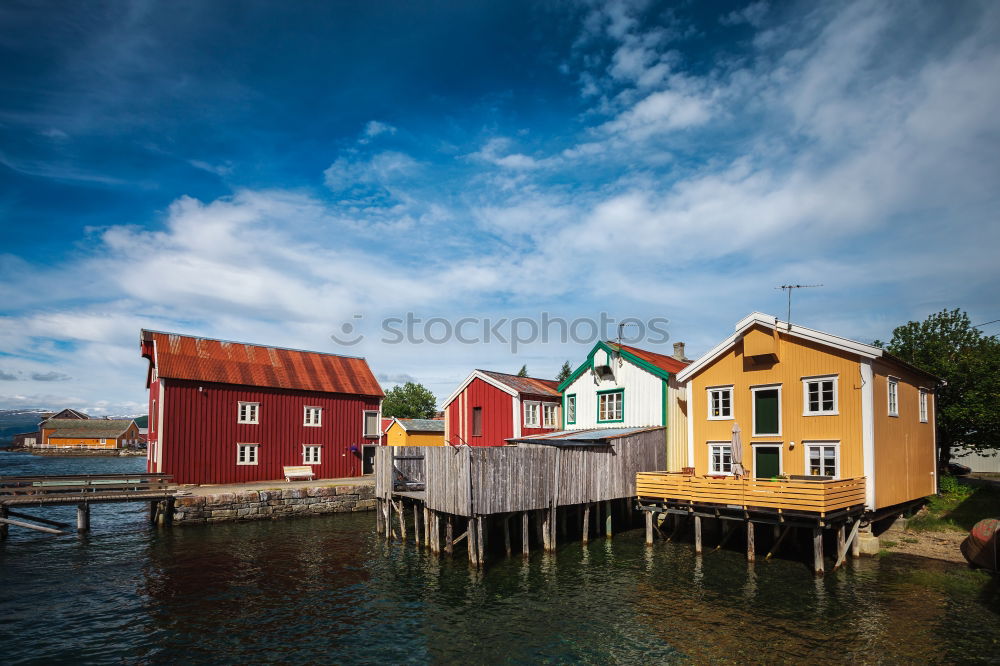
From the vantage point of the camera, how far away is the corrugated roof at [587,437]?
84.8 feet

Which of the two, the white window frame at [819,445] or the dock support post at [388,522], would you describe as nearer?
the white window frame at [819,445]

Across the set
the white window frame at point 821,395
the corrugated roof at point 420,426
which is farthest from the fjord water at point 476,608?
the corrugated roof at point 420,426

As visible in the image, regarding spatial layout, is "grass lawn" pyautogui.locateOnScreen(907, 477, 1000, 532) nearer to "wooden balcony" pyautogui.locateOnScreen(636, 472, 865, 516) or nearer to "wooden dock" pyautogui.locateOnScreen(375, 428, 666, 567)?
"wooden balcony" pyautogui.locateOnScreen(636, 472, 865, 516)

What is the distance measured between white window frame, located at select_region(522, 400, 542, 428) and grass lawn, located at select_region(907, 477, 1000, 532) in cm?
1858

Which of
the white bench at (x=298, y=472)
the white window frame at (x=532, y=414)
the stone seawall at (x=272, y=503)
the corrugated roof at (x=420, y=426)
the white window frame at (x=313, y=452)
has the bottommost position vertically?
the stone seawall at (x=272, y=503)

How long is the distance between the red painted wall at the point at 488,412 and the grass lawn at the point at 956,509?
18.9 metres

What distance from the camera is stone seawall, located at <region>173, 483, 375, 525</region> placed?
30.2 metres

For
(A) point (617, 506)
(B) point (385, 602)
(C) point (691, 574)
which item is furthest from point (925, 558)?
(B) point (385, 602)

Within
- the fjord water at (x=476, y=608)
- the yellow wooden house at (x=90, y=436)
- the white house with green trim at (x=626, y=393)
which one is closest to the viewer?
the fjord water at (x=476, y=608)

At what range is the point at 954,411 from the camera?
102ft

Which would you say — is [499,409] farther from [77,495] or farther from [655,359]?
[77,495]

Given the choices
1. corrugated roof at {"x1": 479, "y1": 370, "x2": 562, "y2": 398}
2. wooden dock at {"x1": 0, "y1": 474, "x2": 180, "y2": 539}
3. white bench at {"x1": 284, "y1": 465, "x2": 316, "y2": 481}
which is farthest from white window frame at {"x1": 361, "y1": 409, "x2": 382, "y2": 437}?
wooden dock at {"x1": 0, "y1": 474, "x2": 180, "y2": 539}

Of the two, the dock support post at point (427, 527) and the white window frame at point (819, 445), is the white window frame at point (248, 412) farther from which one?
the white window frame at point (819, 445)

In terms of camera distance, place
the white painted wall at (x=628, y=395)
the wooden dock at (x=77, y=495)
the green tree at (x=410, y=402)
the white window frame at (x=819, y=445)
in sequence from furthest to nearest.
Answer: the green tree at (x=410, y=402) → the white painted wall at (x=628, y=395) → the wooden dock at (x=77, y=495) → the white window frame at (x=819, y=445)
